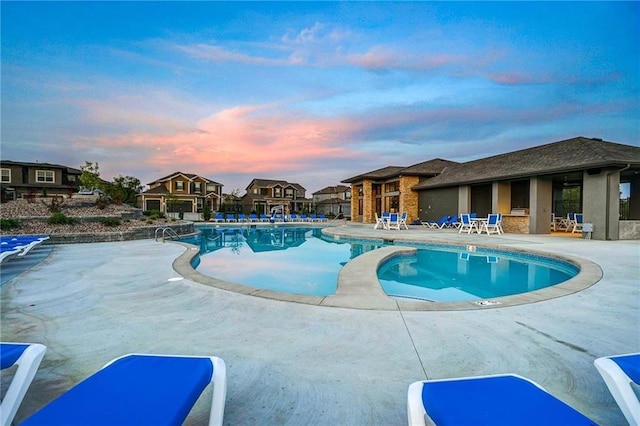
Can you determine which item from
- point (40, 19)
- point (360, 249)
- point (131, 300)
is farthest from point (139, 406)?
point (40, 19)

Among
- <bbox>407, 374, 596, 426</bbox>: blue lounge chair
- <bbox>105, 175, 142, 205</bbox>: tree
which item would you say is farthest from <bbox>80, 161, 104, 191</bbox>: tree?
<bbox>407, 374, 596, 426</bbox>: blue lounge chair

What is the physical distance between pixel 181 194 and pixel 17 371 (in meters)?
39.0

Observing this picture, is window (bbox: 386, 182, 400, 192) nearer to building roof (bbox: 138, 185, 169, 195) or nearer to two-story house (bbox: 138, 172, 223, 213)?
two-story house (bbox: 138, 172, 223, 213)

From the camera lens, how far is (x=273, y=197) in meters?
44.8

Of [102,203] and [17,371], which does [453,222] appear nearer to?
[17,371]

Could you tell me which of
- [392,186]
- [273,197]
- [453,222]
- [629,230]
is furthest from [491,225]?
[273,197]

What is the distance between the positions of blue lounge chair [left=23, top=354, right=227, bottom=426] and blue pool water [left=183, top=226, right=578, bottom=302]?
14.5 ft

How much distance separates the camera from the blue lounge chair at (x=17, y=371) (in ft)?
5.10

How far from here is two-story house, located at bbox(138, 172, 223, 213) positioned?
34500 mm

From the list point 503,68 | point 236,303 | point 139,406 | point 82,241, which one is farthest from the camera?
point 503,68

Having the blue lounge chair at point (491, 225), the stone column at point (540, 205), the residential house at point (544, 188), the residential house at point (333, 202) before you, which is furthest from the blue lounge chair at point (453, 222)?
the residential house at point (333, 202)

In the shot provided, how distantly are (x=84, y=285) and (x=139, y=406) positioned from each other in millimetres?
4843

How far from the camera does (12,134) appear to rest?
1481 cm

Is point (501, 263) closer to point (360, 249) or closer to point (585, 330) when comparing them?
point (360, 249)
